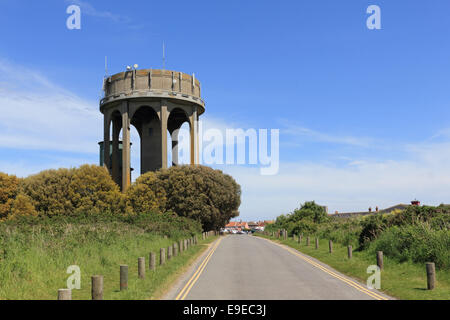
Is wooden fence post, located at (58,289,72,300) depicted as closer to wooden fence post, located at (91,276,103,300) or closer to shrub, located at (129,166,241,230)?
wooden fence post, located at (91,276,103,300)

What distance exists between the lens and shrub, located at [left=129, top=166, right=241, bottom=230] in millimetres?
57000

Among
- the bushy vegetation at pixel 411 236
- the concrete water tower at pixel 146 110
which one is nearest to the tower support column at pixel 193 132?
the concrete water tower at pixel 146 110

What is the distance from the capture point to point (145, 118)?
78688 millimetres

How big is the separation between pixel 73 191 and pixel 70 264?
45.5 meters

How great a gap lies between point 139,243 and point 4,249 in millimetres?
11171

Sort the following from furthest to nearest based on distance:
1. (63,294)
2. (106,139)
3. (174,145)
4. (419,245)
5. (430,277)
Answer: (174,145) < (106,139) < (419,245) < (430,277) < (63,294)

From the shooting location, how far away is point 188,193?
57281 mm

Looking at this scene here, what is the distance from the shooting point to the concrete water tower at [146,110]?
67.9m

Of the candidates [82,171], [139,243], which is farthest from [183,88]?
[139,243]

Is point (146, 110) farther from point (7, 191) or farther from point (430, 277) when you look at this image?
point (430, 277)

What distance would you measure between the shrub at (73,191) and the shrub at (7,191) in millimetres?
1496

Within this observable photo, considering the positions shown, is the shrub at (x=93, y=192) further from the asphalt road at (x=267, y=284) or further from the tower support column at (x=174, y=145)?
the asphalt road at (x=267, y=284)

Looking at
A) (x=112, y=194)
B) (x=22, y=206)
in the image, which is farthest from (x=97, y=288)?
(x=22, y=206)

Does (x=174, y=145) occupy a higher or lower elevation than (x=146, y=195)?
higher
